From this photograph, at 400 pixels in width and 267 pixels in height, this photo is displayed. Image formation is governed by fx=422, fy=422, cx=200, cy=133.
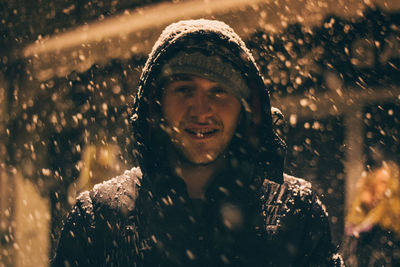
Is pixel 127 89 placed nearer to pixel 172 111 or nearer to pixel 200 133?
pixel 172 111

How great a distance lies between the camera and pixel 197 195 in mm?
1945

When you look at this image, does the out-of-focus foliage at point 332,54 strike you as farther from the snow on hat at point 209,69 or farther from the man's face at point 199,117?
the man's face at point 199,117

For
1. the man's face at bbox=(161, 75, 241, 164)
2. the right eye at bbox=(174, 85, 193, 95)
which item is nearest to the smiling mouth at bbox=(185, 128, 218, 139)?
the man's face at bbox=(161, 75, 241, 164)

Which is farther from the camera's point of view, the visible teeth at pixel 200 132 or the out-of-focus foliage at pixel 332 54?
the out-of-focus foliage at pixel 332 54

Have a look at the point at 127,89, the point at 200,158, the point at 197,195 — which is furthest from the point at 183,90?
the point at 127,89

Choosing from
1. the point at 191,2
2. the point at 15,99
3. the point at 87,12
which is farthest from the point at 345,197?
the point at 15,99

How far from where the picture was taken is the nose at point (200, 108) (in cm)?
177

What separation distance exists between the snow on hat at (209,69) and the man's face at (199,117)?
0.10 feet

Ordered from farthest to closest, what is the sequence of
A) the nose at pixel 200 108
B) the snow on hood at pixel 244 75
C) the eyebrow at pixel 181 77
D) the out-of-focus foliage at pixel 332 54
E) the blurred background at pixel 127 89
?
the blurred background at pixel 127 89 → the out-of-focus foliage at pixel 332 54 → the snow on hood at pixel 244 75 → the eyebrow at pixel 181 77 → the nose at pixel 200 108

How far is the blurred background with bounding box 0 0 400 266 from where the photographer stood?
15.5 feet

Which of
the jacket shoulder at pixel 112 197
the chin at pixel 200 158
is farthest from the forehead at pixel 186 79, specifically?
the jacket shoulder at pixel 112 197

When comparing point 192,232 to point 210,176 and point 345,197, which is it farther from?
point 345,197

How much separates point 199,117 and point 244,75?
406mm

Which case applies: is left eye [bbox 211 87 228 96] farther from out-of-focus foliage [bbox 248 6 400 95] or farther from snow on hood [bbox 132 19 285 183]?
out-of-focus foliage [bbox 248 6 400 95]
